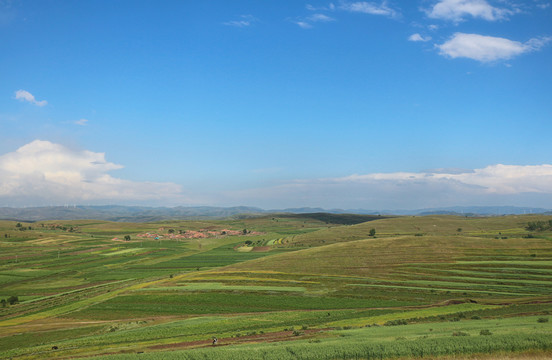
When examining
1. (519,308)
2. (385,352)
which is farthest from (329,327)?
(519,308)

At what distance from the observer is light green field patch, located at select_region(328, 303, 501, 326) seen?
4659 cm

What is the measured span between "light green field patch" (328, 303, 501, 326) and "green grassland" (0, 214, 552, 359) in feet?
0.49

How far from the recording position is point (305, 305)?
62.5 m

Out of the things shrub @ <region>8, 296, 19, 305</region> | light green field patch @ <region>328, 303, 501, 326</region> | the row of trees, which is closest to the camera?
light green field patch @ <region>328, 303, 501, 326</region>

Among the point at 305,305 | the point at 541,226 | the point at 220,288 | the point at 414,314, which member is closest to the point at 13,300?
the point at 220,288

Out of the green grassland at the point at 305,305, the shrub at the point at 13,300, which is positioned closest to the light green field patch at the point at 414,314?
the green grassland at the point at 305,305

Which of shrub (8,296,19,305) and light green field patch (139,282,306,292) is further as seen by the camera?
shrub (8,296,19,305)

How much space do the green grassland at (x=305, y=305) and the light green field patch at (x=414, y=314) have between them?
15 cm

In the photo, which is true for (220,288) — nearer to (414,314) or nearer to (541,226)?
(414,314)

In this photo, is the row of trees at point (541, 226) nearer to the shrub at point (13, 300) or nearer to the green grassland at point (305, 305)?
the green grassland at point (305, 305)

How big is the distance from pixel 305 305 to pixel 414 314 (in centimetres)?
1958

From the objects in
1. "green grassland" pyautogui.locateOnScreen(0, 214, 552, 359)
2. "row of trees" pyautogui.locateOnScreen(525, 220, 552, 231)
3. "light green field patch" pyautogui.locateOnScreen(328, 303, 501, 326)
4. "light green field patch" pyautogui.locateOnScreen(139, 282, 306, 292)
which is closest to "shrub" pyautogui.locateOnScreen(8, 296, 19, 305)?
"green grassland" pyautogui.locateOnScreen(0, 214, 552, 359)

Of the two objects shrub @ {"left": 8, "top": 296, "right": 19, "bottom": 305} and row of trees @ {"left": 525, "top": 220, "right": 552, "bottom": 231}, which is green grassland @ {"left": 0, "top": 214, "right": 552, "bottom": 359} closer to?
shrub @ {"left": 8, "top": 296, "right": 19, "bottom": 305}

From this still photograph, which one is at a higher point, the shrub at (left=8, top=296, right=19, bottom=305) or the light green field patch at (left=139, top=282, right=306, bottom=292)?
the light green field patch at (left=139, top=282, right=306, bottom=292)
